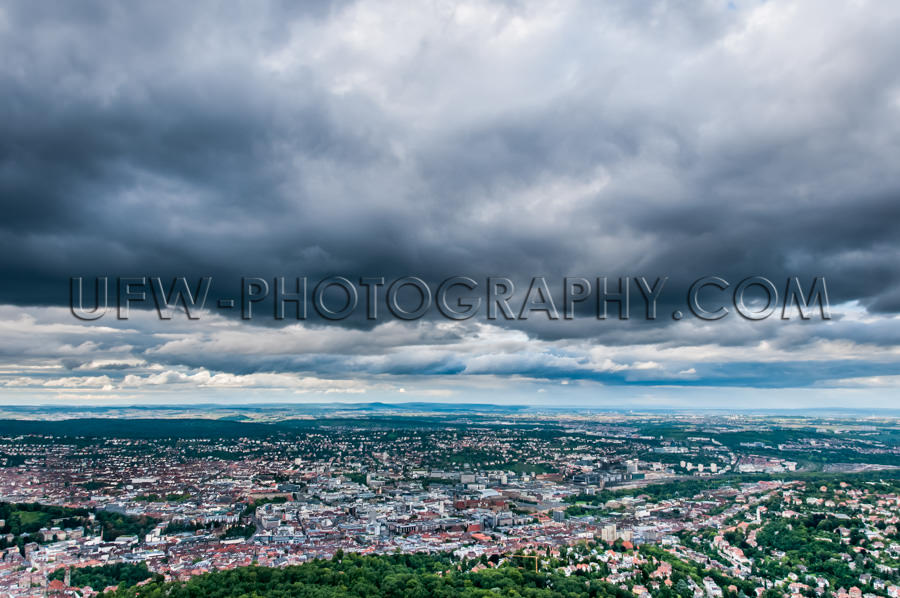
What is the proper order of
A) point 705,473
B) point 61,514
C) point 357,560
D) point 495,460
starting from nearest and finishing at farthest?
point 357,560 → point 61,514 → point 705,473 → point 495,460

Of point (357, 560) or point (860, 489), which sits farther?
point (860, 489)

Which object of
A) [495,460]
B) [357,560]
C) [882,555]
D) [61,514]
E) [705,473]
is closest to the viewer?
[357,560]

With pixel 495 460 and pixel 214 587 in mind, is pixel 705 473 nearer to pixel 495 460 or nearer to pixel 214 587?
pixel 495 460

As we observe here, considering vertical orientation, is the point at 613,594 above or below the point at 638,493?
above

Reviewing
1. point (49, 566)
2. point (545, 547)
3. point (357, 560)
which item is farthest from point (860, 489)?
point (49, 566)

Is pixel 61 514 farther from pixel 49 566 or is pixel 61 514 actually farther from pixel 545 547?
pixel 545 547

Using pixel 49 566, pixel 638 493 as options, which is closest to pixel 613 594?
pixel 49 566
